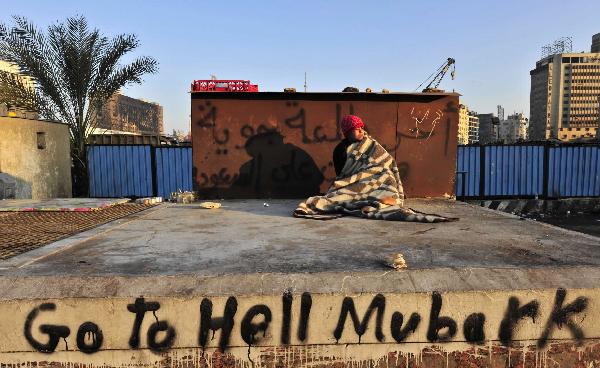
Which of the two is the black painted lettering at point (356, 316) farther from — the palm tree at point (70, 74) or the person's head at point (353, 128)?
the palm tree at point (70, 74)

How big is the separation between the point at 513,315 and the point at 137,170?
13235mm

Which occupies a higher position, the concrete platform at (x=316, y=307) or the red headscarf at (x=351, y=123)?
the red headscarf at (x=351, y=123)

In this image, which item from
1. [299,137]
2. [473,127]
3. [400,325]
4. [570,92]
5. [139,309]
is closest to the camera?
[139,309]

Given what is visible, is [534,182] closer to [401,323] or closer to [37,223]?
[401,323]

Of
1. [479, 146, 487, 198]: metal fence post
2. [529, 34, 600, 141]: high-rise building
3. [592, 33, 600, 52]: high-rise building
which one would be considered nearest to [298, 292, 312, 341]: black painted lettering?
[479, 146, 487, 198]: metal fence post

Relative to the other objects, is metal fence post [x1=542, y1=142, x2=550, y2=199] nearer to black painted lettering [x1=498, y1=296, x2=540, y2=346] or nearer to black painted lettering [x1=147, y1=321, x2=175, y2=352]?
black painted lettering [x1=498, y1=296, x2=540, y2=346]

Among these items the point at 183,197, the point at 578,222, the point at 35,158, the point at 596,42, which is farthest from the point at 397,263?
the point at 596,42

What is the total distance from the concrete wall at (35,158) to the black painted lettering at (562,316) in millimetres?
10487

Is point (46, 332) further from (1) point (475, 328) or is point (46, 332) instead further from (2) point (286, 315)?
(1) point (475, 328)

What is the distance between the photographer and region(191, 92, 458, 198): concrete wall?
649 centimetres

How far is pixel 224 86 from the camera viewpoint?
6.46 metres

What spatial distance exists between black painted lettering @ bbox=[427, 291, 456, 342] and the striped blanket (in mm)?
2231

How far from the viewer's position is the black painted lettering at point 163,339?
226 cm

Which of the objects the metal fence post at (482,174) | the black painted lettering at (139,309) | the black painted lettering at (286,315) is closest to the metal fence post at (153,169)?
the metal fence post at (482,174)
